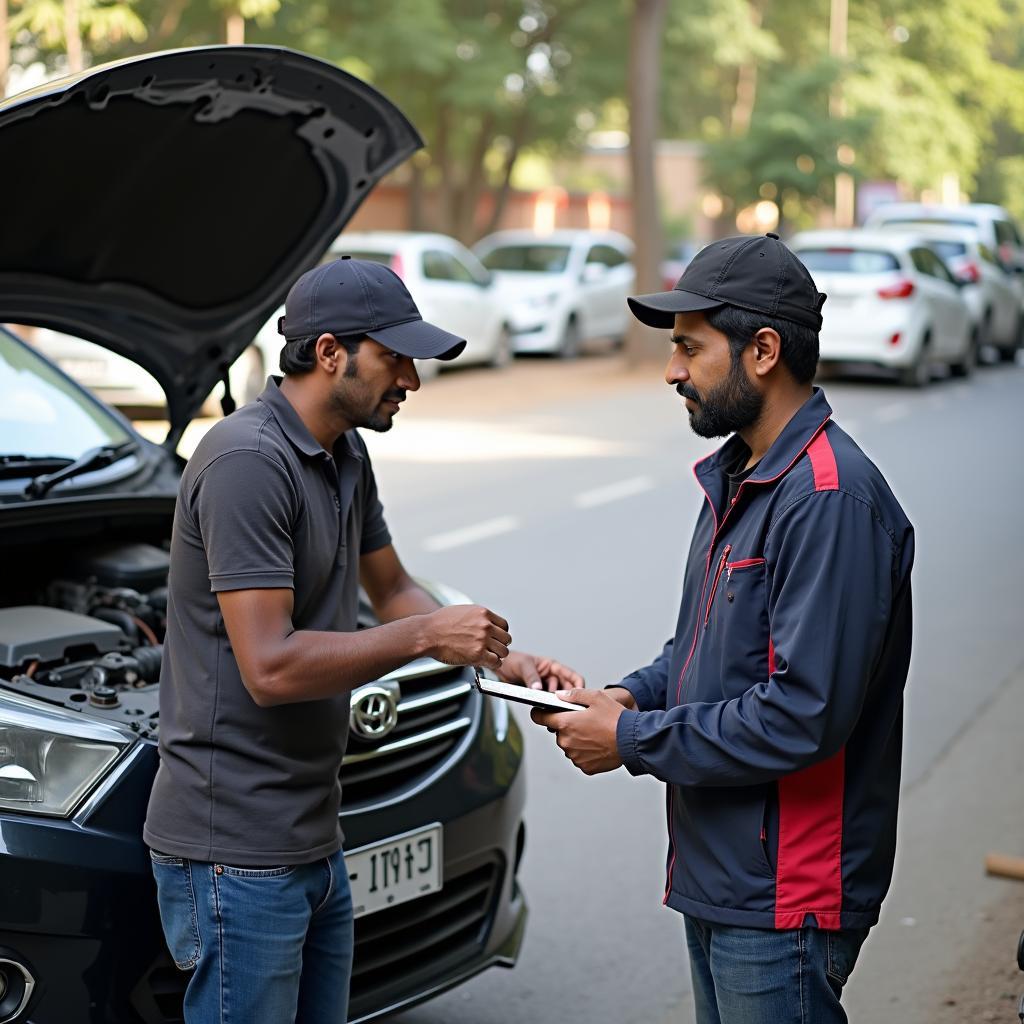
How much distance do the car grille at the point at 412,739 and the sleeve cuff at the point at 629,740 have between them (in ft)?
3.11

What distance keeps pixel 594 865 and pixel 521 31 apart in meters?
29.4

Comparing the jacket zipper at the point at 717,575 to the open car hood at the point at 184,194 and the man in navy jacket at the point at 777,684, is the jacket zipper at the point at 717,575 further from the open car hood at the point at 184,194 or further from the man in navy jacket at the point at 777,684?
the open car hood at the point at 184,194

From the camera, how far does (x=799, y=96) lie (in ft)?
111

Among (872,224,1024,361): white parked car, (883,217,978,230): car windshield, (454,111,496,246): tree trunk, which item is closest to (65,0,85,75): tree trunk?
(872,224,1024,361): white parked car

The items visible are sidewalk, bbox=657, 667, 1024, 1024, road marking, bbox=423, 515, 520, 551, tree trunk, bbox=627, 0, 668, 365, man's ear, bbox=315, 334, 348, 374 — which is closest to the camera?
man's ear, bbox=315, 334, 348, 374

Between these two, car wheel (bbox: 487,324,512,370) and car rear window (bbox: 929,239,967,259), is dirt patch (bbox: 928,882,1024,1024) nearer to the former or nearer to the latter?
A: car wheel (bbox: 487,324,512,370)

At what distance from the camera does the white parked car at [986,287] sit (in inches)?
838

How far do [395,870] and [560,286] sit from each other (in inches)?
762

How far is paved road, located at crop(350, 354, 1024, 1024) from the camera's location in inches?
183

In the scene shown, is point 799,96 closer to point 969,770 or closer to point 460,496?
point 460,496

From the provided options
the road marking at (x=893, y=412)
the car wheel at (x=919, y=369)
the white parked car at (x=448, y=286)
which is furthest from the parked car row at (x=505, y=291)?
the car wheel at (x=919, y=369)

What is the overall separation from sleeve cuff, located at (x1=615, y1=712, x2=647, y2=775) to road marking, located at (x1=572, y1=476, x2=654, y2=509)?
8.73m

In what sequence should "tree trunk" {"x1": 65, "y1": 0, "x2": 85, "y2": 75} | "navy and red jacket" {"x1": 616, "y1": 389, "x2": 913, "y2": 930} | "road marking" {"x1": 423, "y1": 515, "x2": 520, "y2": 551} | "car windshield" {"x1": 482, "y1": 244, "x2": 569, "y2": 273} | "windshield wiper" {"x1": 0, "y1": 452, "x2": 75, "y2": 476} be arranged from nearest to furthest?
"navy and red jacket" {"x1": 616, "y1": 389, "x2": 913, "y2": 930}
"windshield wiper" {"x1": 0, "y1": 452, "x2": 75, "y2": 476}
"road marking" {"x1": 423, "y1": 515, "x2": 520, "y2": 551}
"tree trunk" {"x1": 65, "y1": 0, "x2": 85, "y2": 75}
"car windshield" {"x1": 482, "y1": 244, "x2": 569, "y2": 273}

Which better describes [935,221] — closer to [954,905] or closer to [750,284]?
[954,905]
